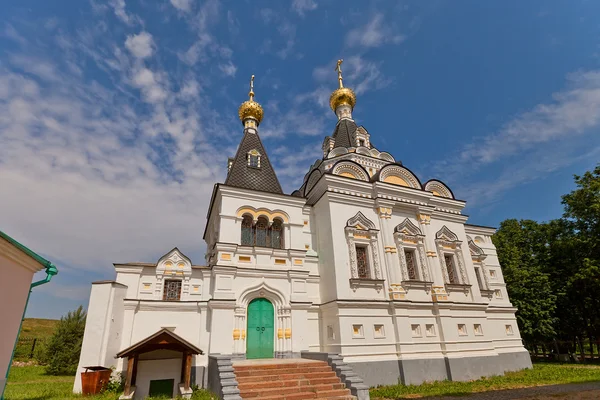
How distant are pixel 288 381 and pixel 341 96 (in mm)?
16224

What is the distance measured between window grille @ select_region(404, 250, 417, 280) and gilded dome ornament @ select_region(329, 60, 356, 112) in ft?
34.6

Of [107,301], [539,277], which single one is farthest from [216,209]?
[539,277]

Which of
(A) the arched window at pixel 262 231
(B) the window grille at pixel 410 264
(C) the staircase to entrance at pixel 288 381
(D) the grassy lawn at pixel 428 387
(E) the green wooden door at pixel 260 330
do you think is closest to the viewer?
(C) the staircase to entrance at pixel 288 381

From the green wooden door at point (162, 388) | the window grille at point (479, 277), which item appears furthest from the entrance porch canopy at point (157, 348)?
the window grille at point (479, 277)

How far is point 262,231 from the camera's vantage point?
1216 centimetres

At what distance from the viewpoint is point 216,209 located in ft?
41.3

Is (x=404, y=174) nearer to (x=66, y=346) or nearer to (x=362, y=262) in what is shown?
(x=362, y=262)

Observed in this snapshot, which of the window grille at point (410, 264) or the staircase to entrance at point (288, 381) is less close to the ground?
the window grille at point (410, 264)

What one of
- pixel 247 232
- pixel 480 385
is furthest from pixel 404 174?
pixel 480 385

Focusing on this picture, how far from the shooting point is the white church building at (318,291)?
9.67 m

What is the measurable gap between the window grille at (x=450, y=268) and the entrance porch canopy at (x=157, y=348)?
10846 millimetres

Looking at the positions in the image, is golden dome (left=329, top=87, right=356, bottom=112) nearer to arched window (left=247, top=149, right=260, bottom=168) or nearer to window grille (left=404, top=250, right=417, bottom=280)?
arched window (left=247, top=149, right=260, bottom=168)

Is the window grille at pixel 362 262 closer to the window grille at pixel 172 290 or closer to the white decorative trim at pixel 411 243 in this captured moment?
the white decorative trim at pixel 411 243

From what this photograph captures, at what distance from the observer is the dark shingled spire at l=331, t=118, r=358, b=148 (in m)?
17.5
